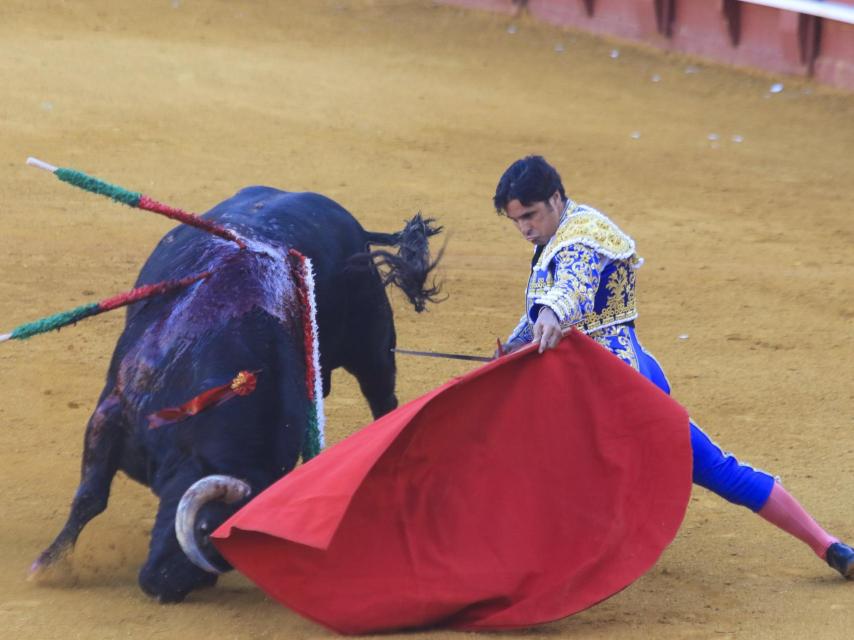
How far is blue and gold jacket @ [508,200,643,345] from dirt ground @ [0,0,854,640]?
28.5 inches

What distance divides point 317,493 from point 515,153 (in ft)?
18.8

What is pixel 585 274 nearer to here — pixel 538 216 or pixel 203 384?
pixel 538 216

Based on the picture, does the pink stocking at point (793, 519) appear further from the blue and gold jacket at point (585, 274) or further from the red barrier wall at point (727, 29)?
the red barrier wall at point (727, 29)

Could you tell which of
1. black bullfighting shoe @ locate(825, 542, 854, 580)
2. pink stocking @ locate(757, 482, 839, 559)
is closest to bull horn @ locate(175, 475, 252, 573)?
pink stocking @ locate(757, 482, 839, 559)

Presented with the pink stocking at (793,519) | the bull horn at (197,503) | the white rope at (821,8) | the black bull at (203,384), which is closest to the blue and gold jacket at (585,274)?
the pink stocking at (793,519)

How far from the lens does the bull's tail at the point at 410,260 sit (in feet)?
14.8

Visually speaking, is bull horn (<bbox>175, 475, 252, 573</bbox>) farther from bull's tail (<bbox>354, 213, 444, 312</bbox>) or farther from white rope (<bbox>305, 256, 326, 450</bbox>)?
bull's tail (<bbox>354, 213, 444, 312</bbox>)

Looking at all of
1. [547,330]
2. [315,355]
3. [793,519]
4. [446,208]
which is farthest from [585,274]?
[446,208]

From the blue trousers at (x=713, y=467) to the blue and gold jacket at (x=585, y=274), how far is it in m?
0.04

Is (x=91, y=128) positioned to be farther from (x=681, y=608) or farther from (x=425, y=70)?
(x=681, y=608)

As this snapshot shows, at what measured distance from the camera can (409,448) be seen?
3490 mm

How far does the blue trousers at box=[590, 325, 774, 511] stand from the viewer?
371cm

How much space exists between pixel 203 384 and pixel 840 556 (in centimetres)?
166

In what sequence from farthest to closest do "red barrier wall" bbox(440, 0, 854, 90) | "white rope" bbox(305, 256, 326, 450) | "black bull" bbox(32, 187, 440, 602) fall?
"red barrier wall" bbox(440, 0, 854, 90) < "white rope" bbox(305, 256, 326, 450) < "black bull" bbox(32, 187, 440, 602)
